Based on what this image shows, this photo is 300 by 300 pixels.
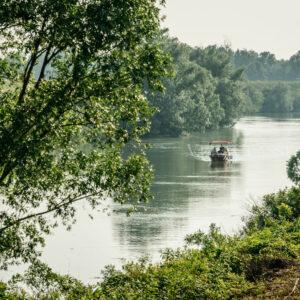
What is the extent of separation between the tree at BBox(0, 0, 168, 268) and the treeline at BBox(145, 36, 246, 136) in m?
90.0

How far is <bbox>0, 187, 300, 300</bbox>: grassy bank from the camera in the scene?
16.5 m

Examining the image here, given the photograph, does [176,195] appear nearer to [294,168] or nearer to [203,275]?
[294,168]

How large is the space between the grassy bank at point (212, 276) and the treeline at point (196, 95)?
90439 millimetres

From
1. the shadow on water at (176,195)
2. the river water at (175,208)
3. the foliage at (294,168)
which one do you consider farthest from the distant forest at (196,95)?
the foliage at (294,168)

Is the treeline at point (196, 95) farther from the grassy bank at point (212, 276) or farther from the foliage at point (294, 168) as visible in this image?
the grassy bank at point (212, 276)

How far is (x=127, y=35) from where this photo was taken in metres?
19.5

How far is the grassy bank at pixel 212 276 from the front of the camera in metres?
16.5

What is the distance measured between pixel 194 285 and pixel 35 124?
6.30 meters

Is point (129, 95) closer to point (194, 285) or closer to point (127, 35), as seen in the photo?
point (127, 35)

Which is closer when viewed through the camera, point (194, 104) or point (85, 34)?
point (85, 34)

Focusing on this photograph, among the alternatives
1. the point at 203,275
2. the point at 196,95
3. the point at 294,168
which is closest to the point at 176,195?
the point at 294,168

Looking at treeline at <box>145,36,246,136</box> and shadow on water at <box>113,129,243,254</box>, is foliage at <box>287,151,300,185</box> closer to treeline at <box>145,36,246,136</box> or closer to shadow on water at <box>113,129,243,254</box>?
shadow on water at <box>113,129,243,254</box>

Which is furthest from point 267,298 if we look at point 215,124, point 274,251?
point 215,124

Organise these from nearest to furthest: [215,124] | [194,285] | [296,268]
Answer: [194,285]
[296,268]
[215,124]
